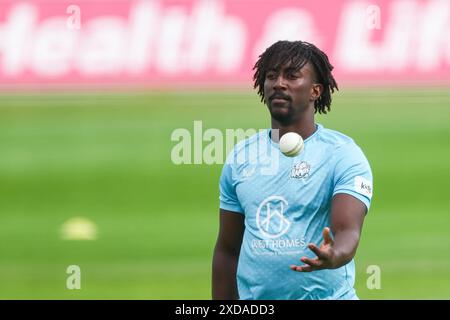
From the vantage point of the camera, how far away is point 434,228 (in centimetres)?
445

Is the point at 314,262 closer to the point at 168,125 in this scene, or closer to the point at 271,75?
the point at 271,75

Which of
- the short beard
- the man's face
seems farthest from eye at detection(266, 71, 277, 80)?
the short beard

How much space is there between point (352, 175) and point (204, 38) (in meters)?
1.80

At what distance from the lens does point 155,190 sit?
4555 millimetres

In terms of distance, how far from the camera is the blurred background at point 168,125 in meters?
4.45

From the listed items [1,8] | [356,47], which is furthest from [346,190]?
[1,8]

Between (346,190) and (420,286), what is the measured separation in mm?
1798

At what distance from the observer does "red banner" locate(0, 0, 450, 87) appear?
4.43m

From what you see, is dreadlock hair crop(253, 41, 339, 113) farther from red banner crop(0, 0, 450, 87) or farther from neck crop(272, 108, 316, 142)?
red banner crop(0, 0, 450, 87)

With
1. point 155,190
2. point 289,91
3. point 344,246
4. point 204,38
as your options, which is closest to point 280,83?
point 289,91

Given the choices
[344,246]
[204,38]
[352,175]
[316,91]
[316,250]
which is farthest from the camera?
[204,38]

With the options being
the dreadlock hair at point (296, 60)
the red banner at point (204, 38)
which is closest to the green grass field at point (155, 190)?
the red banner at point (204, 38)

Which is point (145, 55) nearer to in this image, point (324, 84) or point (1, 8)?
point (1, 8)

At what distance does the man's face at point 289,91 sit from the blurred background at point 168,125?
1292 mm
